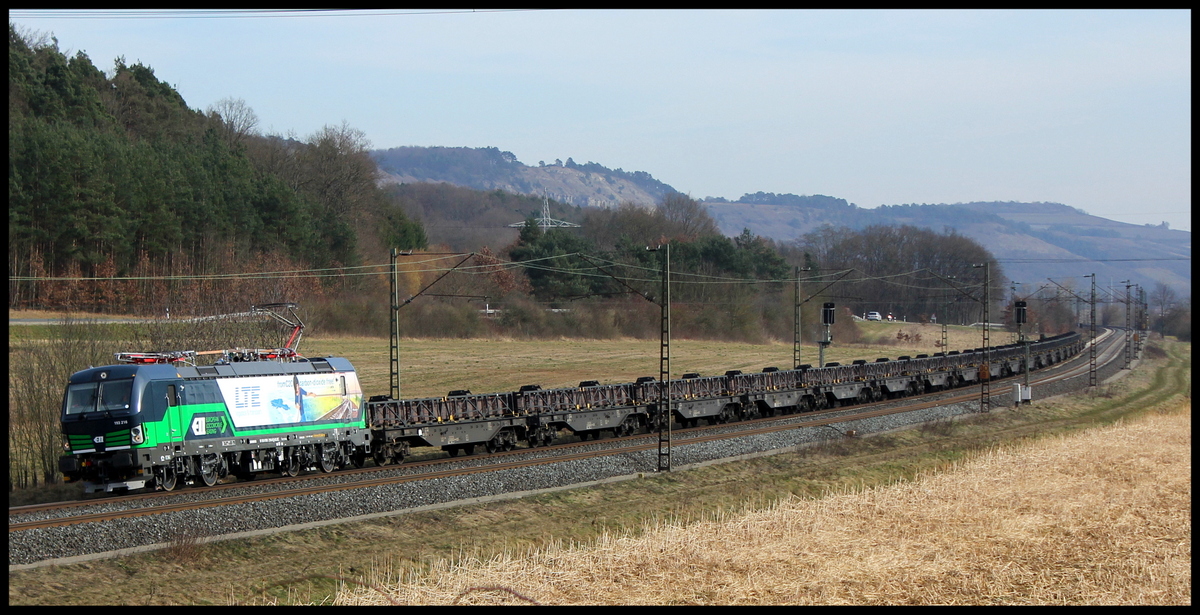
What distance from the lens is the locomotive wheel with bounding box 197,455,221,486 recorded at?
25.7m

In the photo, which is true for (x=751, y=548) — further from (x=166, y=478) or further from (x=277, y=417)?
(x=166, y=478)

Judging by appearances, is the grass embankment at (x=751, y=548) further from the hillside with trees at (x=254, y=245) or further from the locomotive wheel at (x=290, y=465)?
the hillside with trees at (x=254, y=245)

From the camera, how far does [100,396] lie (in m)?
24.1

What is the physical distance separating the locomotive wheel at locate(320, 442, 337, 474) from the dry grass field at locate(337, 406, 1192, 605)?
1138cm

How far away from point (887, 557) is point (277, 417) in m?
17.4

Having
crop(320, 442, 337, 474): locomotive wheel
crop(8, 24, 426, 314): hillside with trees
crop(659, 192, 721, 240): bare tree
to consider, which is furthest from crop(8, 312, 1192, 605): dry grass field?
crop(659, 192, 721, 240): bare tree

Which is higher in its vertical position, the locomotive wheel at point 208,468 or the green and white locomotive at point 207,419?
the green and white locomotive at point 207,419

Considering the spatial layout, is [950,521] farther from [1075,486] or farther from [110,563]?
[110,563]

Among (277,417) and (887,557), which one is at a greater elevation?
(277,417)

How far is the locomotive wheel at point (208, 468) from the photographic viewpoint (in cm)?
2567

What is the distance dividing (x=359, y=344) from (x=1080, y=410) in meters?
44.9

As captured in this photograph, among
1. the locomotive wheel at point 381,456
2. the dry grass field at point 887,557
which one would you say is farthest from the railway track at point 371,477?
the dry grass field at point 887,557

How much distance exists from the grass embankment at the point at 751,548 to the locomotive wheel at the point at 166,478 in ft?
21.4

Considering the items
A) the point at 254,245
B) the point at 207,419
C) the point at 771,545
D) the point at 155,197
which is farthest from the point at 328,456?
the point at 254,245
